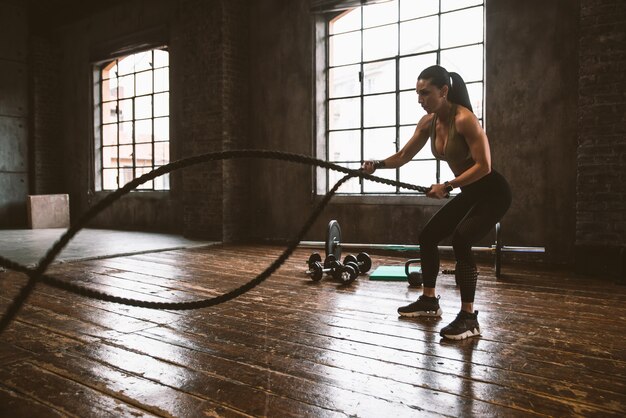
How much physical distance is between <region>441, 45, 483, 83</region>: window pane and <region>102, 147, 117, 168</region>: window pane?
6.59 m

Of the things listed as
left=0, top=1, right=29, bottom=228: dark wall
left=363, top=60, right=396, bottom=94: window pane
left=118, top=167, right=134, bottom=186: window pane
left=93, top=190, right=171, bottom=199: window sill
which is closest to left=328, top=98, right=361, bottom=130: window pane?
left=363, top=60, right=396, bottom=94: window pane

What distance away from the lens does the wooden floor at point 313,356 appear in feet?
5.93

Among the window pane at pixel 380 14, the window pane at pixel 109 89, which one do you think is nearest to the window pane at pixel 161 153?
the window pane at pixel 109 89

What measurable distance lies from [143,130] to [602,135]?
720cm

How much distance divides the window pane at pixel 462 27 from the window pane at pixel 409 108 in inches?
26.7

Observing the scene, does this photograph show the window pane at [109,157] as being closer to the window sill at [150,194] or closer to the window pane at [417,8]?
the window sill at [150,194]

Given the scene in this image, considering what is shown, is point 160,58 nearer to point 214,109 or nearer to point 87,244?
point 214,109

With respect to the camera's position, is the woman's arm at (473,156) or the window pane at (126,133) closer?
the woman's arm at (473,156)

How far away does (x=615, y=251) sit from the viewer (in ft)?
14.1

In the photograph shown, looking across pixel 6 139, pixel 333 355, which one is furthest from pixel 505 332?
pixel 6 139

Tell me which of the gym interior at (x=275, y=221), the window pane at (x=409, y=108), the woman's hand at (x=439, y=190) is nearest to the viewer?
the gym interior at (x=275, y=221)

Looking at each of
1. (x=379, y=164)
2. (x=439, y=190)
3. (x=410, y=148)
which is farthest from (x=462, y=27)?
(x=439, y=190)

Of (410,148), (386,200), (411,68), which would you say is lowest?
(386,200)

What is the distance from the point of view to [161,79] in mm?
8430
